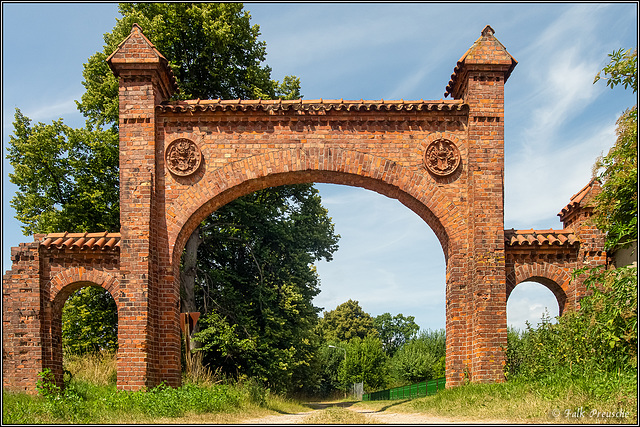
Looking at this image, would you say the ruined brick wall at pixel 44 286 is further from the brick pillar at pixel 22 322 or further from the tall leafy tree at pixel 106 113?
the tall leafy tree at pixel 106 113

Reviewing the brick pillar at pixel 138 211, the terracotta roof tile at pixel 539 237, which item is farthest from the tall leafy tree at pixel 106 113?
the terracotta roof tile at pixel 539 237

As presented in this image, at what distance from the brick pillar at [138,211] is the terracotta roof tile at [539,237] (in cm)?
798

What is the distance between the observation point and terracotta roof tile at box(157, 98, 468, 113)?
531 inches

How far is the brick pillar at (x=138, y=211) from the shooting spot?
12523 millimetres

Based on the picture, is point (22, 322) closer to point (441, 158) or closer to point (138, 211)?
point (138, 211)

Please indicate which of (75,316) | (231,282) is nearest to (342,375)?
(231,282)

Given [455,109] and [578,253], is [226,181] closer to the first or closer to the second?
[455,109]

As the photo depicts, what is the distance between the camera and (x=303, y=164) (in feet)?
44.3

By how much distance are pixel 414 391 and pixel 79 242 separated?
16.5 meters

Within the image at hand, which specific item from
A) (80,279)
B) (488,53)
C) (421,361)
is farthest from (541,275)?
(421,361)

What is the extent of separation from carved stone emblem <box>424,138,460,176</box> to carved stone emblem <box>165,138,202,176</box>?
5225 mm

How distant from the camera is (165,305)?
522 inches

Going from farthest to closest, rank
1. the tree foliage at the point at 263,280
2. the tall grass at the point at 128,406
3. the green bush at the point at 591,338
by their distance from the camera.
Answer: the tree foliage at the point at 263,280
the green bush at the point at 591,338
the tall grass at the point at 128,406

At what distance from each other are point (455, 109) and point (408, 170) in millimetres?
1779
